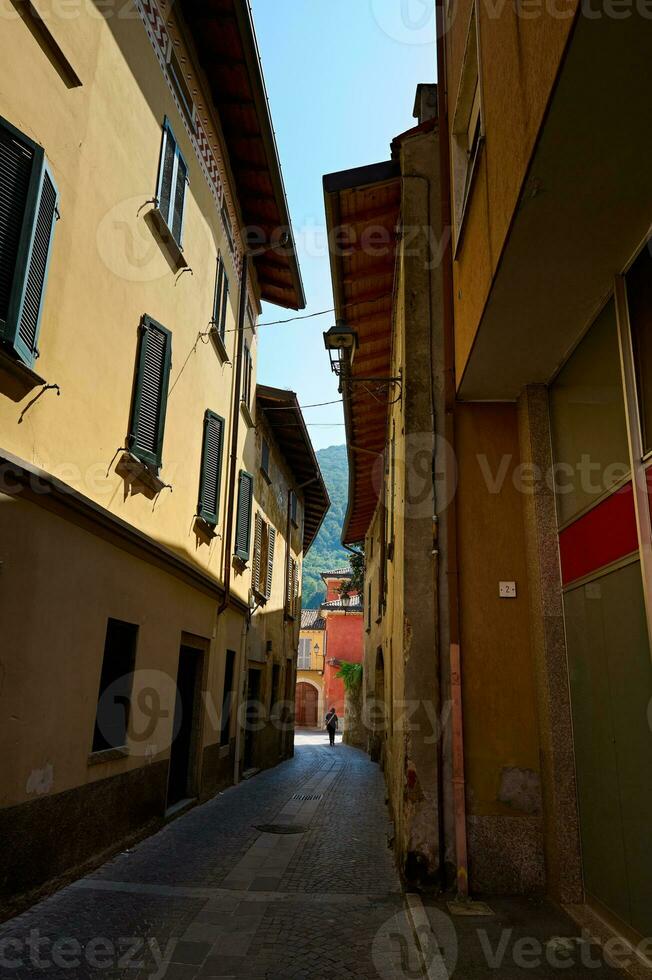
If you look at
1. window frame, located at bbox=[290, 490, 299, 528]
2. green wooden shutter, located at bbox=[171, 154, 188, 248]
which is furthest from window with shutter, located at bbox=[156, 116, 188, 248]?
window frame, located at bbox=[290, 490, 299, 528]

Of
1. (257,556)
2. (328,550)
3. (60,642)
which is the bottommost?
(60,642)

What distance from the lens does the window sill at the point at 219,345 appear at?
10672 millimetres

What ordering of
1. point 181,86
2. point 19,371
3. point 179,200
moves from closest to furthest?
point 19,371, point 179,200, point 181,86

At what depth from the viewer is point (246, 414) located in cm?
1360

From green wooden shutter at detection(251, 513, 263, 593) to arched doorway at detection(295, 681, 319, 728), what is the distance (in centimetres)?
3409

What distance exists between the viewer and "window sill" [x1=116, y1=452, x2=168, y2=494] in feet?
23.9

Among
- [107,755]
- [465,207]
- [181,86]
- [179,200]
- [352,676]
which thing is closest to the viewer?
[465,207]

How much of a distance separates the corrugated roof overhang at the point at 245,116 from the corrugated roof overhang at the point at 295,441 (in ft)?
8.23

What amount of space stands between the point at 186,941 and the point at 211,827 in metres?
4.24

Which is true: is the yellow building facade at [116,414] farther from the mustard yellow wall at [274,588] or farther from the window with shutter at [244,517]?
the mustard yellow wall at [274,588]

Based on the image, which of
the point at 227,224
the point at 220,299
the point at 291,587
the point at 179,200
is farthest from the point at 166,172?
the point at 291,587

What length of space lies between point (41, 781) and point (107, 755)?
1341 mm

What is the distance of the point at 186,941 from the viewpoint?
4.64 meters

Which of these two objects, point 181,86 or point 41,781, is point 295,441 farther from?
point 41,781
